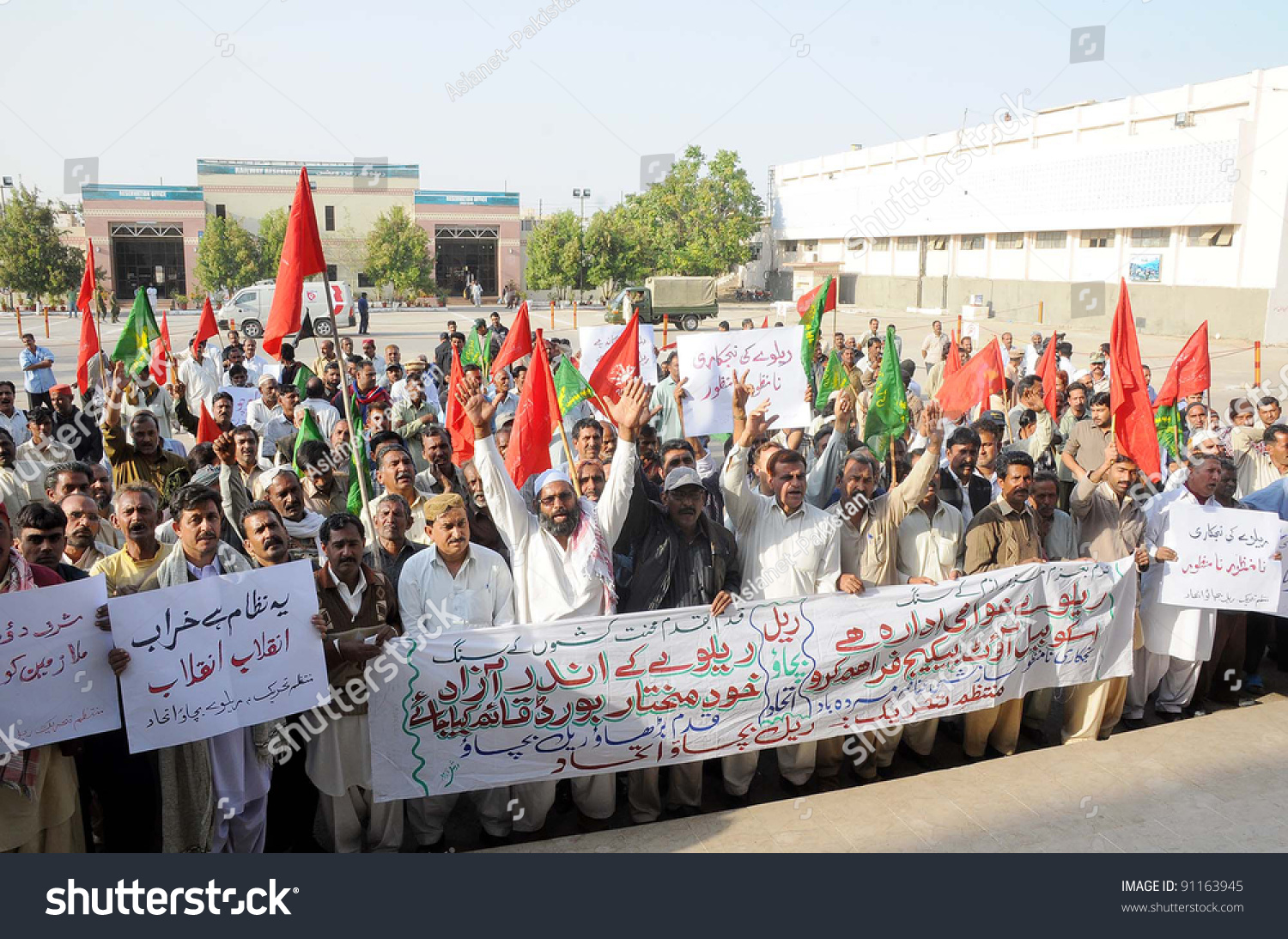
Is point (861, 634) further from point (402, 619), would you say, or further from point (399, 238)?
point (399, 238)

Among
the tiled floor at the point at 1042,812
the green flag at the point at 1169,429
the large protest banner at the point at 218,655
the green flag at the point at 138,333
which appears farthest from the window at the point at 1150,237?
the large protest banner at the point at 218,655

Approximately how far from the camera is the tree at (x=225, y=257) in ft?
159

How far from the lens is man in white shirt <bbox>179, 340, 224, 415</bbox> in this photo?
11.1 meters

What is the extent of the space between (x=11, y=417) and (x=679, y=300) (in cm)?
3156

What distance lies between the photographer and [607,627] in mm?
4277

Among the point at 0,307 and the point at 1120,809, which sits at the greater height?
the point at 0,307

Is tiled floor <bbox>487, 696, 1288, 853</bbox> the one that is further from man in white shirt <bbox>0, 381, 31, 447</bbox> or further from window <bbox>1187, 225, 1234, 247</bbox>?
window <bbox>1187, 225, 1234, 247</bbox>

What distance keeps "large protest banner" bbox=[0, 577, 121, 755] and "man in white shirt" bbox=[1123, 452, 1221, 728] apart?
200 inches

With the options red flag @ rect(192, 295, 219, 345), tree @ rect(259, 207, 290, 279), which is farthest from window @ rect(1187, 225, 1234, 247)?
tree @ rect(259, 207, 290, 279)

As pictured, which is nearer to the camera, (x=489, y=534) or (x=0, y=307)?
(x=489, y=534)
